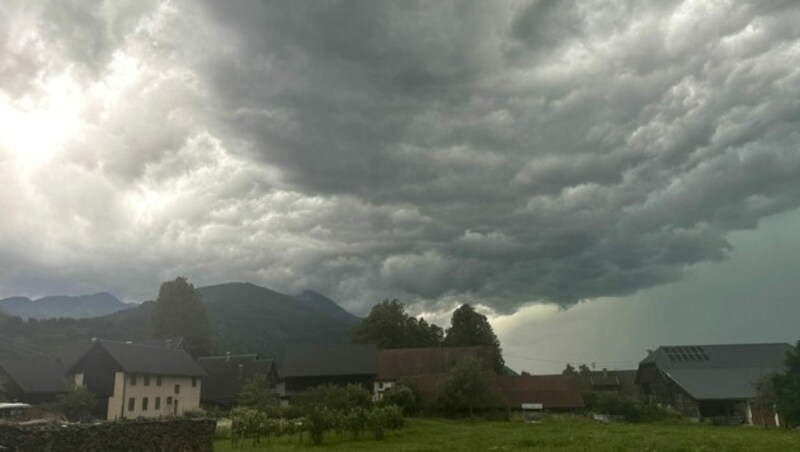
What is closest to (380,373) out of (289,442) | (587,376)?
(289,442)

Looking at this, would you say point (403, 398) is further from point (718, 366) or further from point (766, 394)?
point (718, 366)

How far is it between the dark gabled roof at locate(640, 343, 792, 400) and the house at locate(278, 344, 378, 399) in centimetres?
4473

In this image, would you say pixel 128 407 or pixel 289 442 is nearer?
pixel 289 442

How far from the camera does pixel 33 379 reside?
7225cm

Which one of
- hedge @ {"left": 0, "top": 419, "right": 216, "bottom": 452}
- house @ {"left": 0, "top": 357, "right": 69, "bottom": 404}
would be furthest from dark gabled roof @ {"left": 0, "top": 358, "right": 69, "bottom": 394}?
hedge @ {"left": 0, "top": 419, "right": 216, "bottom": 452}

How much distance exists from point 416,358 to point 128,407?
42.7 metres

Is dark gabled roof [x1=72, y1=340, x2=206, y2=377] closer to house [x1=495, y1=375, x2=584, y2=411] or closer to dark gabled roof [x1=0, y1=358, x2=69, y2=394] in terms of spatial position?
dark gabled roof [x1=0, y1=358, x2=69, y2=394]

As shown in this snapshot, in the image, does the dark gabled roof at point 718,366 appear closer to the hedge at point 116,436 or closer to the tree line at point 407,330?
the tree line at point 407,330

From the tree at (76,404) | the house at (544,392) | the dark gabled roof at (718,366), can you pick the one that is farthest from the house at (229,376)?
the dark gabled roof at (718,366)

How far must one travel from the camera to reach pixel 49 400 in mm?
72375

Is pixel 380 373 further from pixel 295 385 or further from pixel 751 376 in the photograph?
pixel 751 376

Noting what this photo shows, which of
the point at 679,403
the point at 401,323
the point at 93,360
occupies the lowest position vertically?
the point at 679,403

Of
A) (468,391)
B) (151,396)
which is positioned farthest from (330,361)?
(468,391)

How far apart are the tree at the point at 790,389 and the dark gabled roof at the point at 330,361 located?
163 feet
